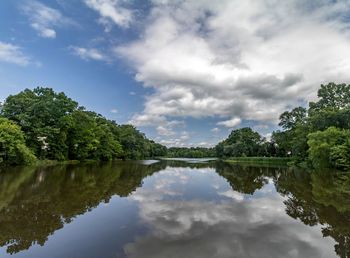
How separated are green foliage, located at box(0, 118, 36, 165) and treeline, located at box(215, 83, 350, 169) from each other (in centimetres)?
3121

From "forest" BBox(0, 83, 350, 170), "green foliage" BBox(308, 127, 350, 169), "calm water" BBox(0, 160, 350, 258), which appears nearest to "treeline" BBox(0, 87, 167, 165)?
"forest" BBox(0, 83, 350, 170)

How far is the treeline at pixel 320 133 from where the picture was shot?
1319 inches

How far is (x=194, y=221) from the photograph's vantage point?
26.1 ft

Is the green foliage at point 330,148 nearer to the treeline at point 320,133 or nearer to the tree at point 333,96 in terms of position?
the treeline at point 320,133

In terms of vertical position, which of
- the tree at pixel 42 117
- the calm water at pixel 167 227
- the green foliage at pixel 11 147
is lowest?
the calm water at pixel 167 227

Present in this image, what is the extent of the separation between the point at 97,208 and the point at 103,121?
57.0 metres

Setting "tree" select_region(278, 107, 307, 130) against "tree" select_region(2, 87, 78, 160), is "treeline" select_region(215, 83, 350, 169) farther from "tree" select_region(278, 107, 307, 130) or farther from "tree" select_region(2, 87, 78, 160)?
"tree" select_region(2, 87, 78, 160)

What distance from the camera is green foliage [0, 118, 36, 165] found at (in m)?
26.4

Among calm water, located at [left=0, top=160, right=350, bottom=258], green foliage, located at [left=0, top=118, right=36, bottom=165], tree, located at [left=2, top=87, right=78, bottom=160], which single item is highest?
tree, located at [left=2, top=87, right=78, bottom=160]

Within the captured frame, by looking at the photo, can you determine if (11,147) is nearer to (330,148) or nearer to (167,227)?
(167,227)

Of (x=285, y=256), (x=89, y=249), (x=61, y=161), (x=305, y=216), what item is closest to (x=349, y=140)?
(x=305, y=216)

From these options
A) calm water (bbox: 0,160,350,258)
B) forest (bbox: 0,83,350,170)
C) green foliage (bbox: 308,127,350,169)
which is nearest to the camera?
calm water (bbox: 0,160,350,258)

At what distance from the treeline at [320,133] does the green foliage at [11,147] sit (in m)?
31.2

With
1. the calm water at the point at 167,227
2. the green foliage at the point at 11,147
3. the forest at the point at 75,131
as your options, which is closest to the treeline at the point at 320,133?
the forest at the point at 75,131
